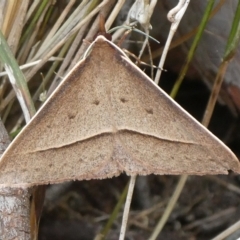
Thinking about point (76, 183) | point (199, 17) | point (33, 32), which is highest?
point (199, 17)

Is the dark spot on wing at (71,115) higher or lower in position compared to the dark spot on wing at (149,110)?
lower

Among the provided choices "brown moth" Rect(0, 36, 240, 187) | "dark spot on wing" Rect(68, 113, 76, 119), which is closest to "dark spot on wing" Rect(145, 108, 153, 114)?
"brown moth" Rect(0, 36, 240, 187)

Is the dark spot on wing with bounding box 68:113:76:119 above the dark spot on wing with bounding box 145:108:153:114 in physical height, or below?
below

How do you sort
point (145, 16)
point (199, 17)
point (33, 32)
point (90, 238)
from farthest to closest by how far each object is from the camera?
point (90, 238) → point (199, 17) → point (33, 32) → point (145, 16)

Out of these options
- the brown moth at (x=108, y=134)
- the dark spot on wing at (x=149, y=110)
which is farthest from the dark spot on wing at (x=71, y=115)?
the dark spot on wing at (x=149, y=110)

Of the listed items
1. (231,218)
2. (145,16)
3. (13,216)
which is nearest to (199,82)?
(231,218)

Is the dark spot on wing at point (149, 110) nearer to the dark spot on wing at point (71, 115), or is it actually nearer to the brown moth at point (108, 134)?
the brown moth at point (108, 134)

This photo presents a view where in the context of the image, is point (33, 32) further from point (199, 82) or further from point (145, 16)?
point (199, 82)

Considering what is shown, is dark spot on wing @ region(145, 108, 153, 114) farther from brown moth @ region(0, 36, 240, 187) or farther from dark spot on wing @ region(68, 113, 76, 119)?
dark spot on wing @ region(68, 113, 76, 119)
